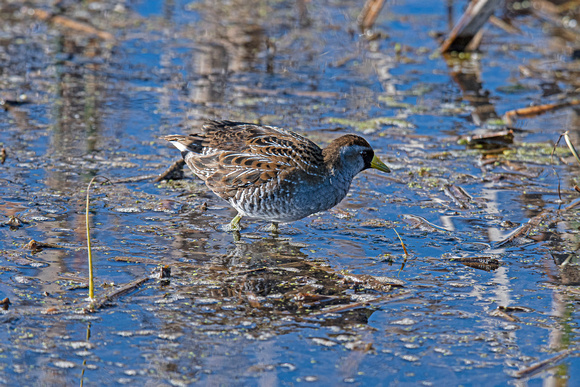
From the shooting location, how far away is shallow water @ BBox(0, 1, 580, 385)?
4.79 metres

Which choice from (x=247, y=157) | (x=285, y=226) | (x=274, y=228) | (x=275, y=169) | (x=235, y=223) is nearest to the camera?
(x=275, y=169)

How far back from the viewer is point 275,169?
6426 mm

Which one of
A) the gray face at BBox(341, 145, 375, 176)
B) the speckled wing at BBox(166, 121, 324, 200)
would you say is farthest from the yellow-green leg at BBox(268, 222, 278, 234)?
the gray face at BBox(341, 145, 375, 176)

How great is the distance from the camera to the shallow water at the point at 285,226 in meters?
4.79

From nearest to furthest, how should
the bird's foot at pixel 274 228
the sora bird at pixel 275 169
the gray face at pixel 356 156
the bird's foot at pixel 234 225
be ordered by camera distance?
1. the sora bird at pixel 275 169
2. the gray face at pixel 356 156
3. the bird's foot at pixel 234 225
4. the bird's foot at pixel 274 228

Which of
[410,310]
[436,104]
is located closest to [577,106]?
[436,104]

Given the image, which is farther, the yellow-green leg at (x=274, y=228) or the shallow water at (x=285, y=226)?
the yellow-green leg at (x=274, y=228)

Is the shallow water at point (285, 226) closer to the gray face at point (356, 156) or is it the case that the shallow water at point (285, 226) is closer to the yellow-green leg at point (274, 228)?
the yellow-green leg at point (274, 228)

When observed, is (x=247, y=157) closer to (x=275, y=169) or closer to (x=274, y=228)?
(x=275, y=169)

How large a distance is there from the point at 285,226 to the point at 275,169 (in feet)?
2.63

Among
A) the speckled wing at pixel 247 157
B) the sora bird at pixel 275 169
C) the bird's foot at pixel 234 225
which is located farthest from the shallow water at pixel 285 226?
the speckled wing at pixel 247 157

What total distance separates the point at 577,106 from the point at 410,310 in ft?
20.3

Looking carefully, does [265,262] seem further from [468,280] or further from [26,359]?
[26,359]

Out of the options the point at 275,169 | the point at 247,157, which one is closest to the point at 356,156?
the point at 275,169
